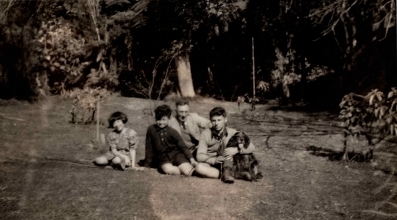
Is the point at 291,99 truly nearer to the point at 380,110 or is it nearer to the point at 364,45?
the point at 364,45

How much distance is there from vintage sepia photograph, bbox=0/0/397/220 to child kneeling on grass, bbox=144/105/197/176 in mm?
17

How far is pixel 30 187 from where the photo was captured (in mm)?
4031

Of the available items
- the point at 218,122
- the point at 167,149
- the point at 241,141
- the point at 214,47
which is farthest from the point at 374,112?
the point at 214,47

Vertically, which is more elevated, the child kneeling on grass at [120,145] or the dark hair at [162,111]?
the dark hair at [162,111]

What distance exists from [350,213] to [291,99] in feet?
25.4

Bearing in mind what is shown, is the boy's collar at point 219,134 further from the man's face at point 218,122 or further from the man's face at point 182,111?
the man's face at point 182,111

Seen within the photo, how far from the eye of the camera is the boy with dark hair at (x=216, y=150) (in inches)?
175

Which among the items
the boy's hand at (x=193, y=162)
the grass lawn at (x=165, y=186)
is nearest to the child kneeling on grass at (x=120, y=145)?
the grass lawn at (x=165, y=186)

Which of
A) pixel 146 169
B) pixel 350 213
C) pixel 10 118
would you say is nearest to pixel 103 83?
pixel 10 118

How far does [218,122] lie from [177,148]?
24.9 inches

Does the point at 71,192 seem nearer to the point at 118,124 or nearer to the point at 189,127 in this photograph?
the point at 118,124

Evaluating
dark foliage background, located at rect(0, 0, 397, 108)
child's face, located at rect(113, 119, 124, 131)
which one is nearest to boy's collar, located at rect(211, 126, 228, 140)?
child's face, located at rect(113, 119, 124, 131)

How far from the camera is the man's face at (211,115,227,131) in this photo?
4453 millimetres

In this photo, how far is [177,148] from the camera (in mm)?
4734
